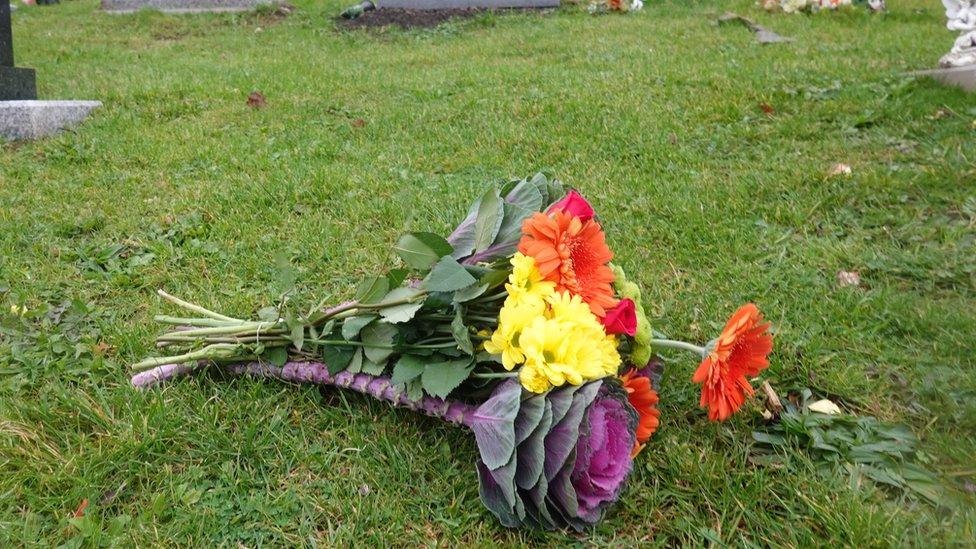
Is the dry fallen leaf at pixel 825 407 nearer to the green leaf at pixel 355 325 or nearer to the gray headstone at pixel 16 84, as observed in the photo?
the green leaf at pixel 355 325

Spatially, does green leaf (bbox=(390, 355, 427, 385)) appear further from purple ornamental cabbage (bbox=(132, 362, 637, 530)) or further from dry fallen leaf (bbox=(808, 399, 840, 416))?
dry fallen leaf (bbox=(808, 399, 840, 416))

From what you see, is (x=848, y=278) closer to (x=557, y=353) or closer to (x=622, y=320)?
(x=622, y=320)

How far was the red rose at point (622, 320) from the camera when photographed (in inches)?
60.7

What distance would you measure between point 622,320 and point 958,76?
13.7 feet

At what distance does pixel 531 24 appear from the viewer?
8414mm

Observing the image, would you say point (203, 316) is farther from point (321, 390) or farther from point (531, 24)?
point (531, 24)

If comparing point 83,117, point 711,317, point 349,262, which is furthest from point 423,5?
point 711,317

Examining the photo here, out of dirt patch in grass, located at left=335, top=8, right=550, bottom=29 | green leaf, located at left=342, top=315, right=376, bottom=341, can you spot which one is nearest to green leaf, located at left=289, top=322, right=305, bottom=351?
green leaf, located at left=342, top=315, right=376, bottom=341

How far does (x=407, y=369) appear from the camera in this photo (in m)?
1.69

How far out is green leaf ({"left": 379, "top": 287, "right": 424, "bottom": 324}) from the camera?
1650mm

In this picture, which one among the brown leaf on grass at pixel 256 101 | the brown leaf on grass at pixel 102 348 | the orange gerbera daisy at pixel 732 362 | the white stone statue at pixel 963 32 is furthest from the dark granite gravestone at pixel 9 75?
the white stone statue at pixel 963 32

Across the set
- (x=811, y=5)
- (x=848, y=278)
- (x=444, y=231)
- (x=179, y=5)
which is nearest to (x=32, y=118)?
(x=444, y=231)

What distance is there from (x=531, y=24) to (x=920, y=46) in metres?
4.29

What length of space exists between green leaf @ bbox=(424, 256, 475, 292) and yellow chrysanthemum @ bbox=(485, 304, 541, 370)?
0.39 ft
